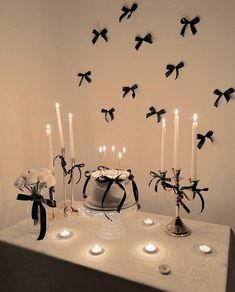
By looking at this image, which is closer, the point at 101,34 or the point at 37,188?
the point at 37,188

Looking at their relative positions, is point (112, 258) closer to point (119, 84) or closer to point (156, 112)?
point (156, 112)

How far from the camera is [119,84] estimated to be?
1.79 meters

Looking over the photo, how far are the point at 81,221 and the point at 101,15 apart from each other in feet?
4.25

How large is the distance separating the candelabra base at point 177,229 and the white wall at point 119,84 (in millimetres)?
340

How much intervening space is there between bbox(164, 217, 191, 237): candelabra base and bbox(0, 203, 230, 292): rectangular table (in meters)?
0.03

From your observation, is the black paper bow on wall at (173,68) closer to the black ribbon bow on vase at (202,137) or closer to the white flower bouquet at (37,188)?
the black ribbon bow on vase at (202,137)

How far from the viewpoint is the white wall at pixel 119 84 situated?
60.3 inches

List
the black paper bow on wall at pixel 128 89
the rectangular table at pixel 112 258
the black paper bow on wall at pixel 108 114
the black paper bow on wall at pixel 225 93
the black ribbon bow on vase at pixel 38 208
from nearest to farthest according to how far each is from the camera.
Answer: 1. the rectangular table at pixel 112 258
2. the black ribbon bow on vase at pixel 38 208
3. the black paper bow on wall at pixel 225 93
4. the black paper bow on wall at pixel 128 89
5. the black paper bow on wall at pixel 108 114

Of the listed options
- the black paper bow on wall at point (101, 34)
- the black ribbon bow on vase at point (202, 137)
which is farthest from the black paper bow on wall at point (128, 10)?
the black ribbon bow on vase at point (202, 137)

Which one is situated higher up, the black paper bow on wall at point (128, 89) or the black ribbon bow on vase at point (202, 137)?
the black paper bow on wall at point (128, 89)

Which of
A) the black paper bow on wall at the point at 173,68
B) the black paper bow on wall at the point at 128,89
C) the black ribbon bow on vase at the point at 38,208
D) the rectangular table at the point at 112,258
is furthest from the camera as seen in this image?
the black paper bow on wall at the point at 128,89

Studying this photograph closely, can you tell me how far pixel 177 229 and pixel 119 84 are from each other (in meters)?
0.96

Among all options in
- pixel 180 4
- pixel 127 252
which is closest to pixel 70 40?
pixel 180 4

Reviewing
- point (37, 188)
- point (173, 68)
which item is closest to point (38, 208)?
point (37, 188)
